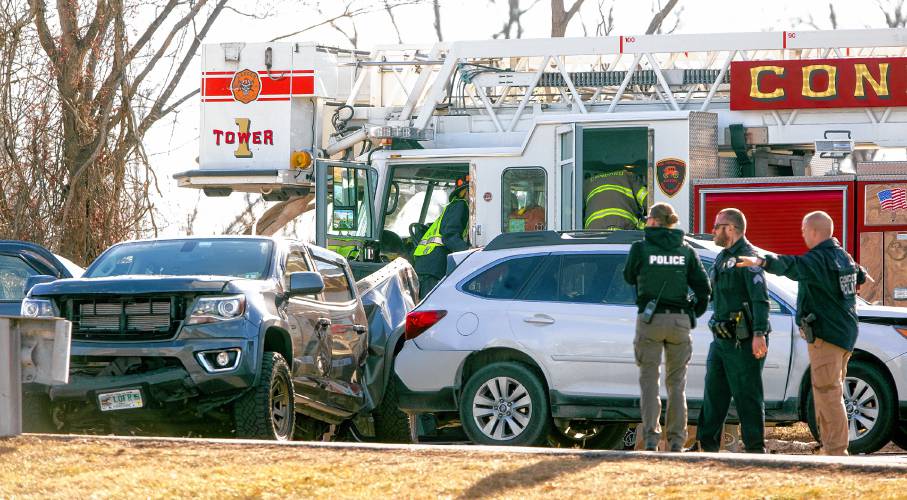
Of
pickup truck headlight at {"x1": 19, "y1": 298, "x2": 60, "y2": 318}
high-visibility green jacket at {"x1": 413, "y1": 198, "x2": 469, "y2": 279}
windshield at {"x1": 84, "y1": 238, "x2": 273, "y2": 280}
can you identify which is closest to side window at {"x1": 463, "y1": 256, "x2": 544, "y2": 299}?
windshield at {"x1": 84, "y1": 238, "x2": 273, "y2": 280}

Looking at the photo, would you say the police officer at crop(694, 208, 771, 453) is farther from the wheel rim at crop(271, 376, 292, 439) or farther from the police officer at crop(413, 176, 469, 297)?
the police officer at crop(413, 176, 469, 297)

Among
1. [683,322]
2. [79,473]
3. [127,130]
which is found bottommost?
[79,473]

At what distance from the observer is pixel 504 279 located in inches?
440

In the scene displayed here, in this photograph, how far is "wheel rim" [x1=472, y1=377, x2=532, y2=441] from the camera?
35.4ft

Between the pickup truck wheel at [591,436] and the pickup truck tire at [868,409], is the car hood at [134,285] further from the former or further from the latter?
the pickup truck tire at [868,409]

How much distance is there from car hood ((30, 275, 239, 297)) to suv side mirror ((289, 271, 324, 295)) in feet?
1.74

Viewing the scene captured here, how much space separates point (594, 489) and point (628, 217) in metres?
7.58

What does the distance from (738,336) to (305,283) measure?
301 cm

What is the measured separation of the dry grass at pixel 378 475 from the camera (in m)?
7.27

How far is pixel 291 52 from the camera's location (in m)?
17.1

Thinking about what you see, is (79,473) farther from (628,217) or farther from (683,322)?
(628,217)

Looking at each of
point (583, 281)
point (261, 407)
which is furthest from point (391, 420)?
point (261, 407)

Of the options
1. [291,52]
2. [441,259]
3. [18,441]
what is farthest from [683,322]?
[291,52]

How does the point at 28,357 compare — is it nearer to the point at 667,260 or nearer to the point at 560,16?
the point at 667,260
